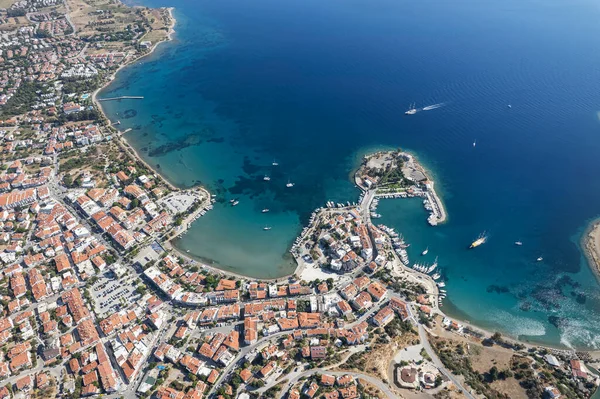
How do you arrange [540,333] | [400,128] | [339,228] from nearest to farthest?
[540,333] < [339,228] < [400,128]

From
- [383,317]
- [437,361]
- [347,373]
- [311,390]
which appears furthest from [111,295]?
[437,361]

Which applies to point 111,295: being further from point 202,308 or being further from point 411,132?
point 411,132

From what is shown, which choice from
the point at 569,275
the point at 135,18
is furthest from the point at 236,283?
the point at 135,18

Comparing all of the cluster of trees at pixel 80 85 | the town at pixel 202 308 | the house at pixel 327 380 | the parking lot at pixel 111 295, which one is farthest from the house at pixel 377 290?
the cluster of trees at pixel 80 85

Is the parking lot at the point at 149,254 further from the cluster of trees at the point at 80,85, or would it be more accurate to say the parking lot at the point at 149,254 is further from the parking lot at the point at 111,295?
the cluster of trees at the point at 80,85

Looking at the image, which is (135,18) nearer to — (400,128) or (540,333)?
(400,128)

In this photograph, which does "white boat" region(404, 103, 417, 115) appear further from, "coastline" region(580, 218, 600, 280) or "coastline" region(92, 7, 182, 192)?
"coastline" region(92, 7, 182, 192)

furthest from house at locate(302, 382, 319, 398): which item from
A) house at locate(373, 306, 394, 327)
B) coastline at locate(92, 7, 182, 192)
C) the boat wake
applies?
the boat wake
